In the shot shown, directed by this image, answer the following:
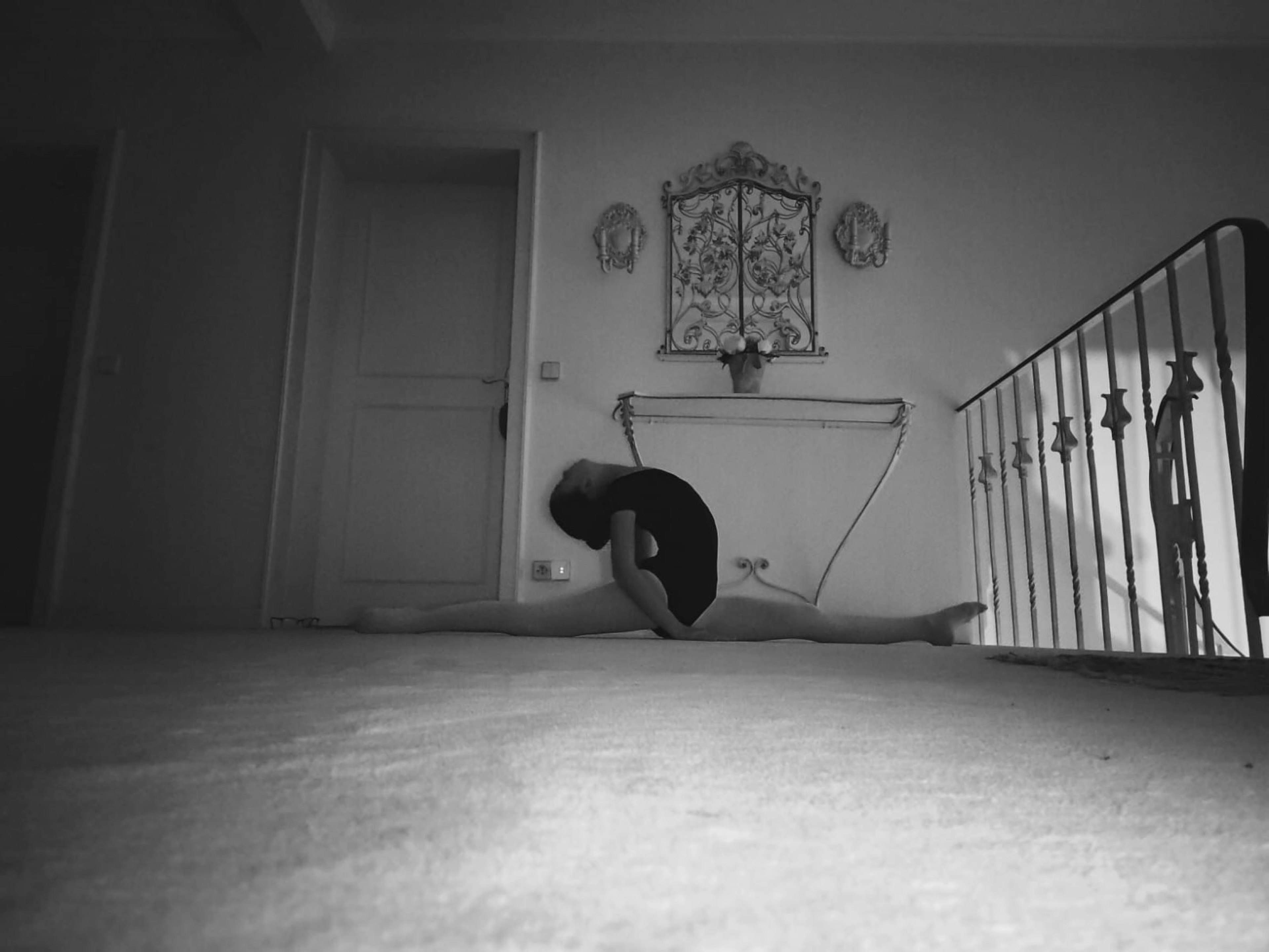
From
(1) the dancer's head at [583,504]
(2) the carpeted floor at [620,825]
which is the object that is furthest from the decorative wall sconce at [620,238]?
(2) the carpeted floor at [620,825]

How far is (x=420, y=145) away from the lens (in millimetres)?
3799

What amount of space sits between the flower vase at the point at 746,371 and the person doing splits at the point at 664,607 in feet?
2.74

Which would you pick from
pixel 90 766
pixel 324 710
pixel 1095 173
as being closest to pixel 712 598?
pixel 324 710

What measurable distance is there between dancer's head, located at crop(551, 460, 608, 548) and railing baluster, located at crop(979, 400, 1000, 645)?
144cm

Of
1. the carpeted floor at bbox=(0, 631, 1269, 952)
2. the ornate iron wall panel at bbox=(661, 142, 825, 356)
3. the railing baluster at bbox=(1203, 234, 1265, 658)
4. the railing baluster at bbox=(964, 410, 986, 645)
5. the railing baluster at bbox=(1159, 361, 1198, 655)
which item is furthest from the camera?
the ornate iron wall panel at bbox=(661, 142, 825, 356)

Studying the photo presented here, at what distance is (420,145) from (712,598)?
2538mm

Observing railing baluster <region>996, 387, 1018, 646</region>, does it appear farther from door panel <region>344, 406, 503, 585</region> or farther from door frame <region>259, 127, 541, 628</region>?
door panel <region>344, 406, 503, 585</region>

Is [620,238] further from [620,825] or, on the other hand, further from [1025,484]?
[620,825]

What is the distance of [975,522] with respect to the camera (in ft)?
10.9

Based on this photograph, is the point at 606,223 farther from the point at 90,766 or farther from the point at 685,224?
the point at 90,766

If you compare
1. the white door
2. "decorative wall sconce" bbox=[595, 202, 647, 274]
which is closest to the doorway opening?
the white door

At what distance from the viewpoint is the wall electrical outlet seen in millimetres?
3434

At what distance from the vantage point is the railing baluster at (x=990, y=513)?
120 inches

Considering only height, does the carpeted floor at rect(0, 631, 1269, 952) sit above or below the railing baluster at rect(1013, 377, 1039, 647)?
below
